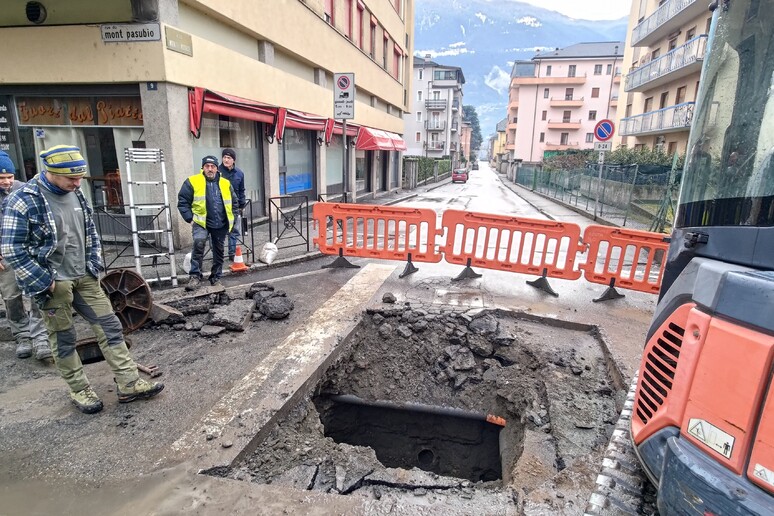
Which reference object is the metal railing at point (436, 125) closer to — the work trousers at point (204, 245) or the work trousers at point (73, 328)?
the work trousers at point (204, 245)

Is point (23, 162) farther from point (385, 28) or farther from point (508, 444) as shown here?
point (385, 28)

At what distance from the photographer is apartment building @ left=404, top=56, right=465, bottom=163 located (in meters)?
76.2

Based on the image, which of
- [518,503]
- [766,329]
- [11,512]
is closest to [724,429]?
[766,329]

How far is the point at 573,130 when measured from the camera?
66.8 metres

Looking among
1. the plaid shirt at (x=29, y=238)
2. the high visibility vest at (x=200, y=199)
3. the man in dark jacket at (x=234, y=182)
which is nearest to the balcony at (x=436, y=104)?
the man in dark jacket at (x=234, y=182)

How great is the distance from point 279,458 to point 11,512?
1.56 metres

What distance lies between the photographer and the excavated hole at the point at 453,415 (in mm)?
3027

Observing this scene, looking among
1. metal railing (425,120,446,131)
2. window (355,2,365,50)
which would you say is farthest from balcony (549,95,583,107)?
window (355,2,365,50)

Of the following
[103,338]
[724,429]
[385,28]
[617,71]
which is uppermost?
[617,71]

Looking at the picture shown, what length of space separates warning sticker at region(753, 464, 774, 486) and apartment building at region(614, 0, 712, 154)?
26.5 metres

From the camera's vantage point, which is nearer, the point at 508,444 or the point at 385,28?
the point at 508,444

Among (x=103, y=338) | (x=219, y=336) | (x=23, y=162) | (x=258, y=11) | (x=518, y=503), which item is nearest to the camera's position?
(x=518, y=503)

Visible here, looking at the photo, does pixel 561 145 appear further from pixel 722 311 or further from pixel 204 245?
pixel 722 311

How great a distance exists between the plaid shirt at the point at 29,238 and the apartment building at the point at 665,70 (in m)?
27.2
